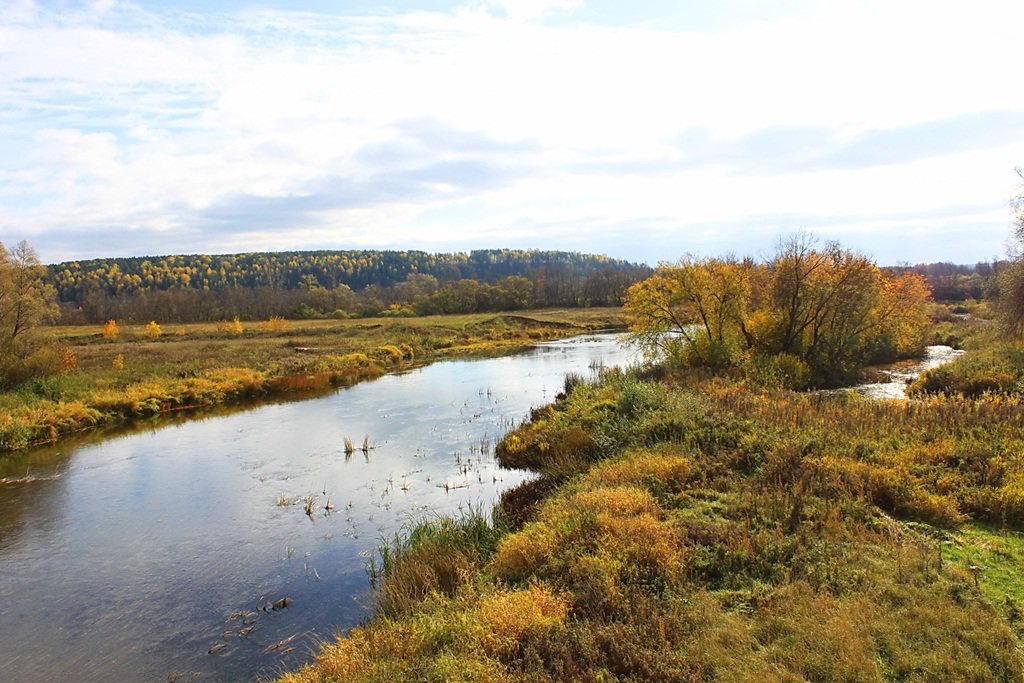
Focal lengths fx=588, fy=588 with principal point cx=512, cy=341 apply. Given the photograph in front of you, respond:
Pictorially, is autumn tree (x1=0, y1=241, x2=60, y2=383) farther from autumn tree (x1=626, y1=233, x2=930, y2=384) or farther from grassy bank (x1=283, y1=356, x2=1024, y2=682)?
autumn tree (x1=626, y1=233, x2=930, y2=384)

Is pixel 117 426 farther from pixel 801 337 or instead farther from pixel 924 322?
pixel 924 322

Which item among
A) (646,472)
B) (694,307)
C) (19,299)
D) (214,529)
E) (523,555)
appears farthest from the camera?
(694,307)

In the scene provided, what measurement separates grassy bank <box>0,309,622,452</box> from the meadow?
21.1 meters

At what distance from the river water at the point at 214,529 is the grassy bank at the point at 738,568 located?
1.69 metres

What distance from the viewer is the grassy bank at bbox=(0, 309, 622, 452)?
2483 centimetres

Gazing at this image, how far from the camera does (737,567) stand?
876 cm

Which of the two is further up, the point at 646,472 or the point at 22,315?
the point at 22,315

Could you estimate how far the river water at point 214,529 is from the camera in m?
9.33

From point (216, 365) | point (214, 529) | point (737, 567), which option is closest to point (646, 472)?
point (737, 567)

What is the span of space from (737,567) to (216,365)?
117 feet

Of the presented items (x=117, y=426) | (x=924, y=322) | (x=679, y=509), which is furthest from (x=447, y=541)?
(x=924, y=322)

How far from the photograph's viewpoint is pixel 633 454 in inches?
597

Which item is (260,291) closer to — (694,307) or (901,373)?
(694,307)

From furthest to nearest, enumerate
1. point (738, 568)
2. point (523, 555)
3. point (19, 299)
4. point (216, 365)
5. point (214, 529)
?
1. point (216, 365)
2. point (19, 299)
3. point (214, 529)
4. point (523, 555)
5. point (738, 568)
